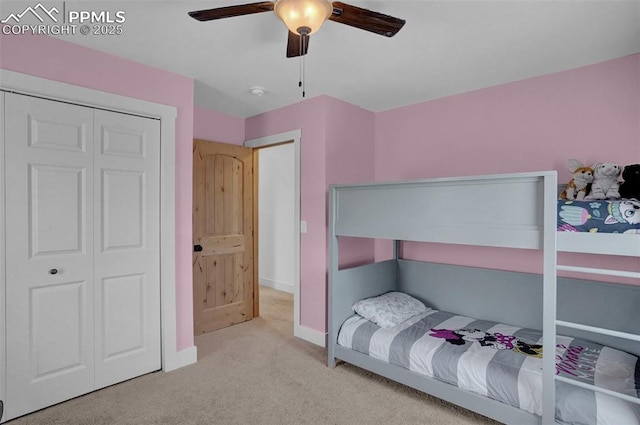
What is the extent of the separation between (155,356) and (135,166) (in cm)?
148

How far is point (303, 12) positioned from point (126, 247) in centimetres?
206

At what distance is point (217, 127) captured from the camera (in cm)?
387

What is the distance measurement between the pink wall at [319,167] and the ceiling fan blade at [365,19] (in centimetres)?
165

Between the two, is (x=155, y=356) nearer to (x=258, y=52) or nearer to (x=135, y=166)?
(x=135, y=166)

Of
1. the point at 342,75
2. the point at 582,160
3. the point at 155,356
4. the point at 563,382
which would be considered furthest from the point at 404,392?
the point at 342,75

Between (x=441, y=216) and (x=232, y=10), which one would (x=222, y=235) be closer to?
(x=441, y=216)

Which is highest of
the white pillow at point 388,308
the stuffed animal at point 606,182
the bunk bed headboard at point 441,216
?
the stuffed animal at point 606,182

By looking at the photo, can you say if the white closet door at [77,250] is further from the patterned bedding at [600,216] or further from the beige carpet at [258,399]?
the patterned bedding at [600,216]

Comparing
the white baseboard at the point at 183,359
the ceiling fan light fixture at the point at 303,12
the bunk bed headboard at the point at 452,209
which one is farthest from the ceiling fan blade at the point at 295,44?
the white baseboard at the point at 183,359

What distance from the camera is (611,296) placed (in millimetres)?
2398

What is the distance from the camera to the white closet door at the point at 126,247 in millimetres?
2459

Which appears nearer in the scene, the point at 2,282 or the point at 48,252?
the point at 2,282

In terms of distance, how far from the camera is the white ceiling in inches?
74.8

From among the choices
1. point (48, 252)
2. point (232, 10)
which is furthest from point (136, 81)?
point (232, 10)
